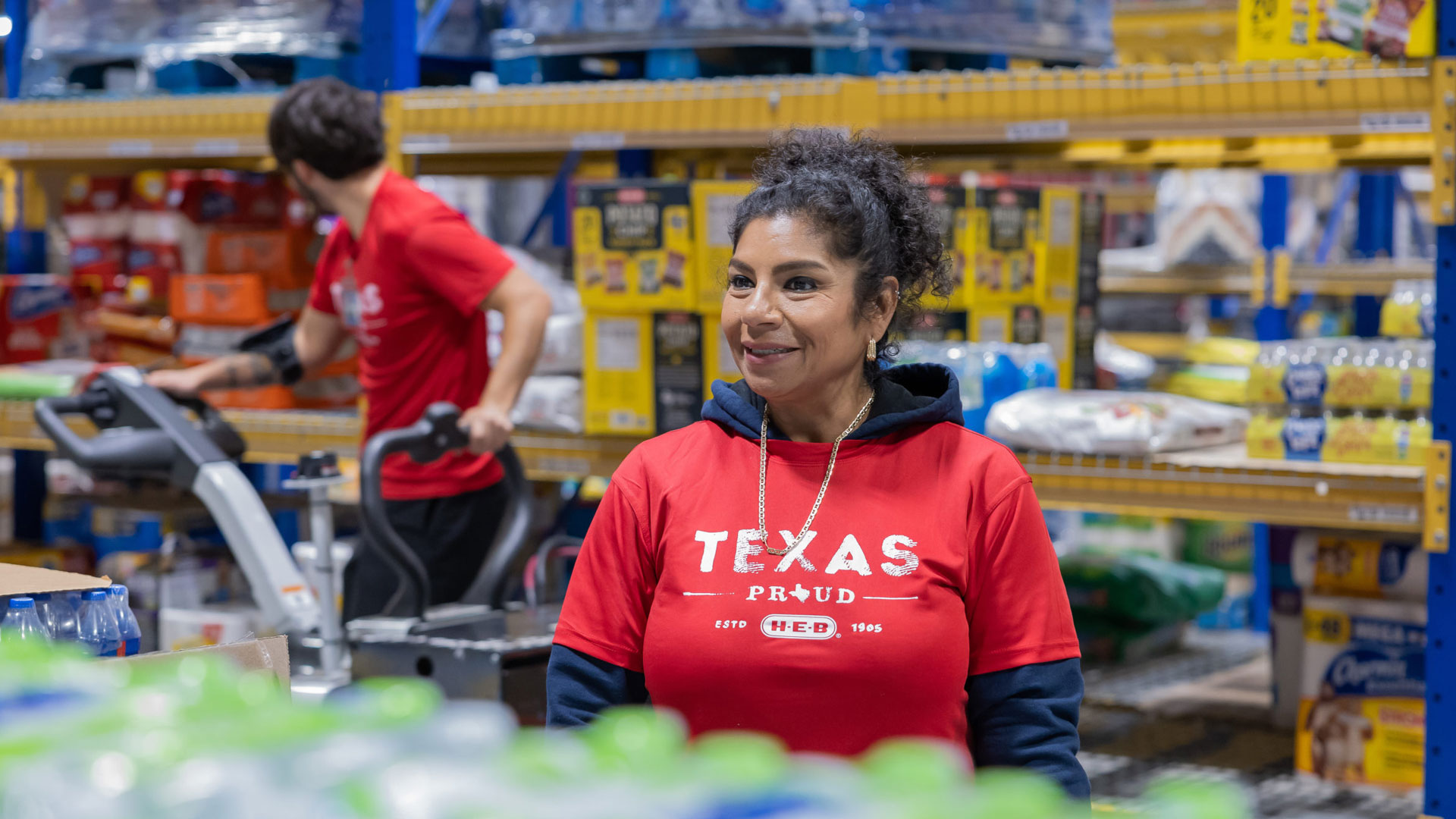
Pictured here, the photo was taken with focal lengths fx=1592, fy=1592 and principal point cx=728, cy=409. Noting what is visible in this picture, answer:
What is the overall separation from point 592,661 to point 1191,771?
2203mm

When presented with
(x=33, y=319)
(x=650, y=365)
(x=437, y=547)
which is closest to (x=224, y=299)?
(x=33, y=319)

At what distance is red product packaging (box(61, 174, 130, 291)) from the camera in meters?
4.73

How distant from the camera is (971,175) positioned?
6910mm

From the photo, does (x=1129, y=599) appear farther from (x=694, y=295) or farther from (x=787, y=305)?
(x=787, y=305)

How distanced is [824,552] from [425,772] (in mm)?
1020

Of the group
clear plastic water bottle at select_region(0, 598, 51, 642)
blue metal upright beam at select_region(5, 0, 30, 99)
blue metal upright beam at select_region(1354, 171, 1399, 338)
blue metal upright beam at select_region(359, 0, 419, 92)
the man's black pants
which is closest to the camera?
clear plastic water bottle at select_region(0, 598, 51, 642)

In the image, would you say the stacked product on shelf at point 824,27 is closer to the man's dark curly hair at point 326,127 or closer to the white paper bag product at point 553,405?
the man's dark curly hair at point 326,127

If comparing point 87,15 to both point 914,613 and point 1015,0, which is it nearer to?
point 1015,0

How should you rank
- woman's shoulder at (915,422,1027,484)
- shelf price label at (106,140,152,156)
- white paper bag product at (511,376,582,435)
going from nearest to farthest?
1. woman's shoulder at (915,422,1027,484)
2. white paper bag product at (511,376,582,435)
3. shelf price label at (106,140,152,156)

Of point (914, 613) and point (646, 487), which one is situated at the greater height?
point (646, 487)

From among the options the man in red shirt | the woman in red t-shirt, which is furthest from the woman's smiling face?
the man in red shirt

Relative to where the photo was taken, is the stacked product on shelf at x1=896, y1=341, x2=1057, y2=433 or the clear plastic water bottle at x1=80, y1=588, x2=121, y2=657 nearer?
the clear plastic water bottle at x1=80, y1=588, x2=121, y2=657

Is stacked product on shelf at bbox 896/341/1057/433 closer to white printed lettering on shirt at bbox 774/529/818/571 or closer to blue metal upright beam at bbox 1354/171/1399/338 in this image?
white printed lettering on shirt at bbox 774/529/818/571

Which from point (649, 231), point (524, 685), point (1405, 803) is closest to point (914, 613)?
point (524, 685)
